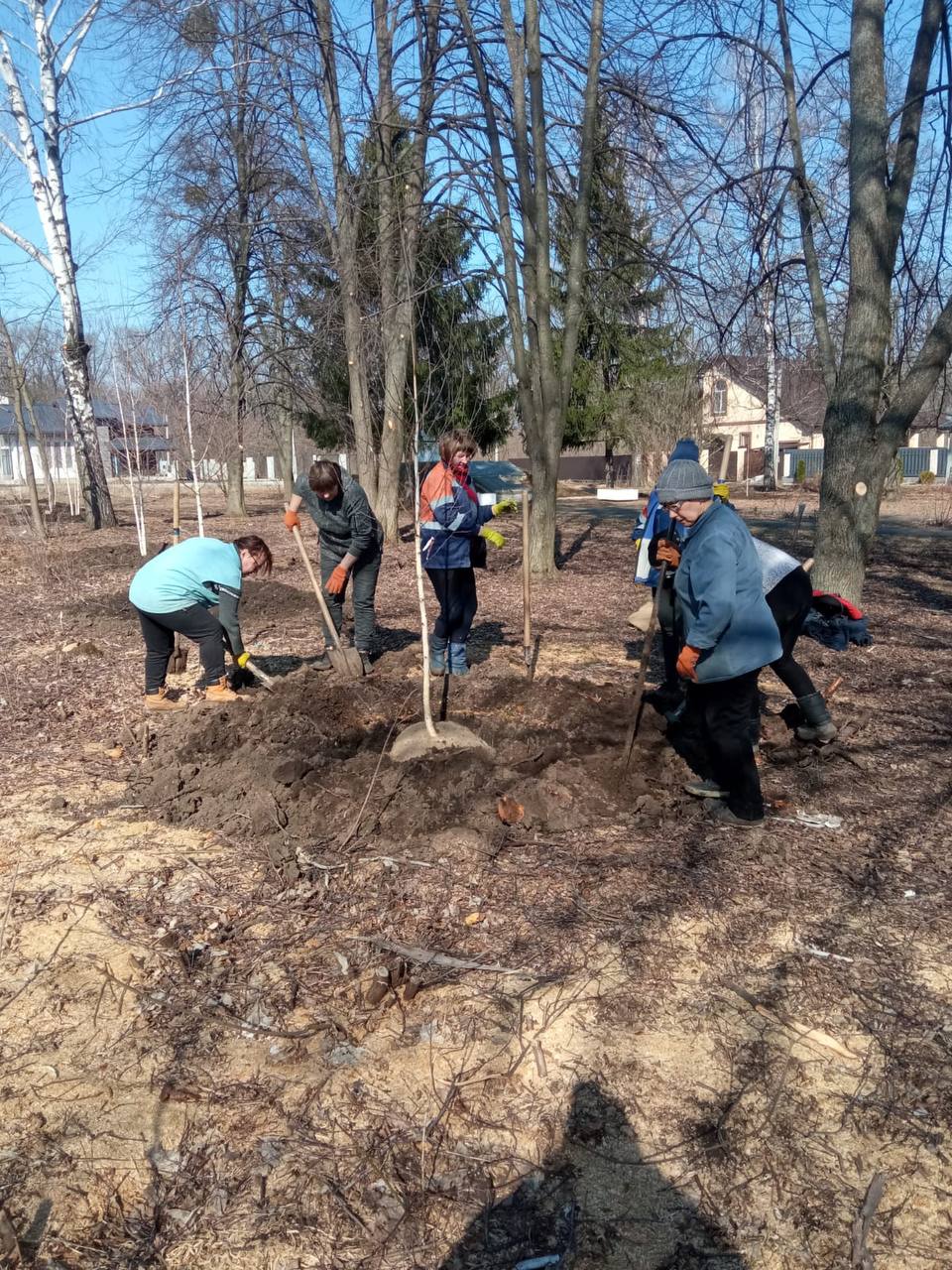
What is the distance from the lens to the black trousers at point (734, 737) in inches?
158

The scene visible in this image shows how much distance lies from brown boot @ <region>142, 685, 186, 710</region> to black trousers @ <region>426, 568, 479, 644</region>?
5.90 feet

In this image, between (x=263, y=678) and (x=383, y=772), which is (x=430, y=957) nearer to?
(x=383, y=772)

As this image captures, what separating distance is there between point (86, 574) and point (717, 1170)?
36.7 feet

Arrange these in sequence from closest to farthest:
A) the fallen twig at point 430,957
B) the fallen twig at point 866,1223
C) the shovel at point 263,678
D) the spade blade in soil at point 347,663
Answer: the fallen twig at point 866,1223 → the fallen twig at point 430,957 → the shovel at point 263,678 → the spade blade in soil at point 347,663

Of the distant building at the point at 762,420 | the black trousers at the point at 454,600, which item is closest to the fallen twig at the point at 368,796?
the black trousers at the point at 454,600

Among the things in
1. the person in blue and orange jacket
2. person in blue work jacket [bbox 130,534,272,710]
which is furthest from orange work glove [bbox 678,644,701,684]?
person in blue work jacket [bbox 130,534,272,710]

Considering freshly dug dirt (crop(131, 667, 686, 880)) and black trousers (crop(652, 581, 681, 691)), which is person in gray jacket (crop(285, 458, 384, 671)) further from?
black trousers (crop(652, 581, 681, 691))

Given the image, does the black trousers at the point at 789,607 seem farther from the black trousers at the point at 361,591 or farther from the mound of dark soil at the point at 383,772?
the black trousers at the point at 361,591

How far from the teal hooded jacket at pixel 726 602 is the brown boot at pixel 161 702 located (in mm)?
3536

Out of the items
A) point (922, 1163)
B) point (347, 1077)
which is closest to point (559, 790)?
point (347, 1077)

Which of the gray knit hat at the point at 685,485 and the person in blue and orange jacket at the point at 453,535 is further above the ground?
the gray knit hat at the point at 685,485

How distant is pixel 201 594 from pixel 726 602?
324cm

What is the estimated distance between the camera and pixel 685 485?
3.92 metres

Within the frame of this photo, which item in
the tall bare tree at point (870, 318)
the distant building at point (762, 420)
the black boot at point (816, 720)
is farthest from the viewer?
the distant building at point (762, 420)
